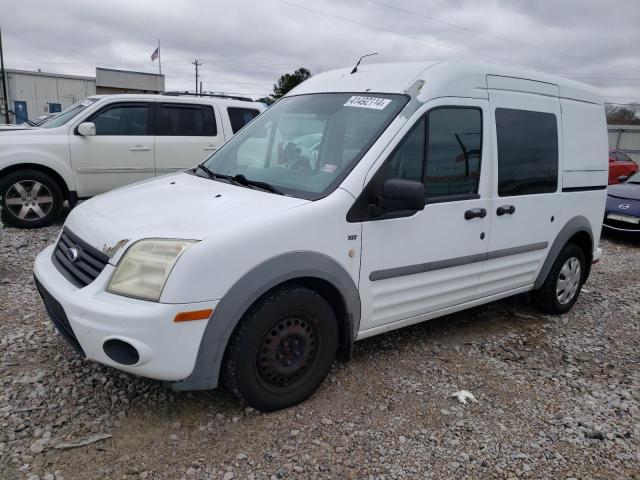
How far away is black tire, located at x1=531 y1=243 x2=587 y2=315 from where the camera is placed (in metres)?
4.71

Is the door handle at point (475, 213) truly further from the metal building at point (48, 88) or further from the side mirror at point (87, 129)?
the metal building at point (48, 88)

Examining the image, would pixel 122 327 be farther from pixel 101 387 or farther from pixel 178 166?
pixel 178 166

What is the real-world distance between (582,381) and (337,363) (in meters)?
1.76

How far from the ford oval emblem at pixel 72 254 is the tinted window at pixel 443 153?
1.84 meters

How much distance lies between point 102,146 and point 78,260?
16.4 feet

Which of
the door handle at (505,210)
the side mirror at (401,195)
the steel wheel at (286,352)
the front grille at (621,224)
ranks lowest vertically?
the front grille at (621,224)

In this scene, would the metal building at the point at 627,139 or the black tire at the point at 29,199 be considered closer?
the black tire at the point at 29,199

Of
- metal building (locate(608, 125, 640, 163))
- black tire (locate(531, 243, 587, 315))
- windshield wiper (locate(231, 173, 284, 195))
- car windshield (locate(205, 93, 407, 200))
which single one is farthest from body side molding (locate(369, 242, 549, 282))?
metal building (locate(608, 125, 640, 163))

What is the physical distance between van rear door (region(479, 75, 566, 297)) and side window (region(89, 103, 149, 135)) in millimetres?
5526

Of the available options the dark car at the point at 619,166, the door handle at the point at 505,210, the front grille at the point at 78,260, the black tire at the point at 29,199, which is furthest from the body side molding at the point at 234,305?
the dark car at the point at 619,166

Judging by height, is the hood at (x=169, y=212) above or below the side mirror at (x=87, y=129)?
below

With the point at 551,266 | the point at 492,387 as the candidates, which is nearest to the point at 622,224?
the point at 551,266

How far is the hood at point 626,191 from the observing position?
29.3 ft

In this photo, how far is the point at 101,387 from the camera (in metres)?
3.16
